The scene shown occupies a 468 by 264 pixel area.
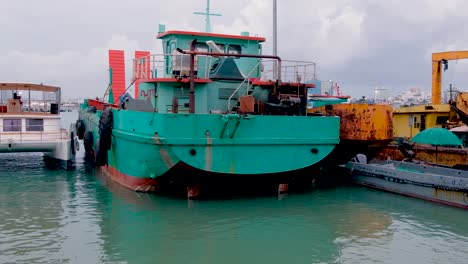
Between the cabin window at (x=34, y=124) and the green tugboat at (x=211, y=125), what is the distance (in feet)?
14.7

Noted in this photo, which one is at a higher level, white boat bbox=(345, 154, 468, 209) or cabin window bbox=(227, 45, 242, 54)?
cabin window bbox=(227, 45, 242, 54)

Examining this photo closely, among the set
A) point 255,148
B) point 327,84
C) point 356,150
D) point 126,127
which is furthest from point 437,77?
point 126,127

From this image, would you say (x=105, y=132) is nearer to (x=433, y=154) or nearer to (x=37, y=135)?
(x=37, y=135)

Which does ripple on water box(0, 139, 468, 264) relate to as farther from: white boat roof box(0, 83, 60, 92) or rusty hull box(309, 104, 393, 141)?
white boat roof box(0, 83, 60, 92)

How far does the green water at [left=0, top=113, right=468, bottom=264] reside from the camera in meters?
7.90

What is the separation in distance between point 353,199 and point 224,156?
12.3ft

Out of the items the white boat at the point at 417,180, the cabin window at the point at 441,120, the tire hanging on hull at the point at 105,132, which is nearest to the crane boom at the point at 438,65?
the cabin window at the point at 441,120

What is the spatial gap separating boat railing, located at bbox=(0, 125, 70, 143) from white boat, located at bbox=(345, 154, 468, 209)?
1043 centimetres

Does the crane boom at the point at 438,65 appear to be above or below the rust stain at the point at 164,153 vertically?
above

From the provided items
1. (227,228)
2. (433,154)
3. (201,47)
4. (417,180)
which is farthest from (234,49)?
(433,154)

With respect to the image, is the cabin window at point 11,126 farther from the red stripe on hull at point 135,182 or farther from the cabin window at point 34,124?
the red stripe on hull at point 135,182

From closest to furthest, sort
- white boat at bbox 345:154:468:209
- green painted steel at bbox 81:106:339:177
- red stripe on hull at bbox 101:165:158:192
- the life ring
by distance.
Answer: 1. green painted steel at bbox 81:106:339:177
2. white boat at bbox 345:154:468:209
3. red stripe on hull at bbox 101:165:158:192
4. the life ring

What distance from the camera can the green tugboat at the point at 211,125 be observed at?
1109cm

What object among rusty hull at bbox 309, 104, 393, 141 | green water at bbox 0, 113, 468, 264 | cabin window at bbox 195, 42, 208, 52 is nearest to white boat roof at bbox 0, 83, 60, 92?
green water at bbox 0, 113, 468, 264
